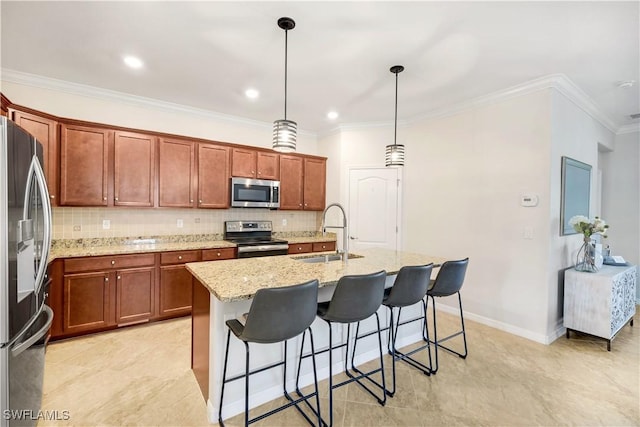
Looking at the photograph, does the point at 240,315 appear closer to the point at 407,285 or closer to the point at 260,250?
the point at 407,285

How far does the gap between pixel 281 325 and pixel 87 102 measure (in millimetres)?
3639

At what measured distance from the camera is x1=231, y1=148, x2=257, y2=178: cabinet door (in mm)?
4188

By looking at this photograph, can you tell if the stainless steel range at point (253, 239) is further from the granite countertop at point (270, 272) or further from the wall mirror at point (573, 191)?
the wall mirror at point (573, 191)

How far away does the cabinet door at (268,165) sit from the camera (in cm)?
443

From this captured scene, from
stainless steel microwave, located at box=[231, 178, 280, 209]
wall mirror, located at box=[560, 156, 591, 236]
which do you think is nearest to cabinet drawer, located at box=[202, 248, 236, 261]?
stainless steel microwave, located at box=[231, 178, 280, 209]

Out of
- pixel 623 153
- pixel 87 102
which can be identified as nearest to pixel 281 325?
pixel 87 102

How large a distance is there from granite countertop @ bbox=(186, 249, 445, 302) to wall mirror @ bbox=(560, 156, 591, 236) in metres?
1.71

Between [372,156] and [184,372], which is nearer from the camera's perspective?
[184,372]

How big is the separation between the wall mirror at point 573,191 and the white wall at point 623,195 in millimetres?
1401

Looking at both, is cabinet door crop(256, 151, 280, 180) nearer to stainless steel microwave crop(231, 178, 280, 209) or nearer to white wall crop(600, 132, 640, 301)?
stainless steel microwave crop(231, 178, 280, 209)

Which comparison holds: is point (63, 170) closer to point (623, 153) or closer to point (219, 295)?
point (219, 295)

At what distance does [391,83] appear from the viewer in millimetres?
3229

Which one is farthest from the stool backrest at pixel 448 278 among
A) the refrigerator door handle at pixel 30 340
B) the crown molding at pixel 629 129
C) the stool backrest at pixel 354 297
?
the crown molding at pixel 629 129

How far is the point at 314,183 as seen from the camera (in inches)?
197
